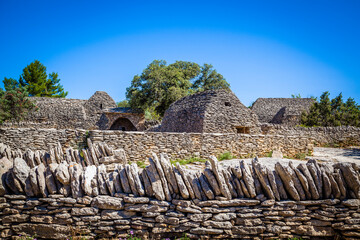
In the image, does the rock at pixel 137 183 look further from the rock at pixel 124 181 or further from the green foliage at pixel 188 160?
the green foliage at pixel 188 160

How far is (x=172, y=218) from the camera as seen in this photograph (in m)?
3.34

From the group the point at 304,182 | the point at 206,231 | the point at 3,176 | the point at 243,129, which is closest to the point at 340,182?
the point at 304,182

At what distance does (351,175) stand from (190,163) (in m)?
6.75

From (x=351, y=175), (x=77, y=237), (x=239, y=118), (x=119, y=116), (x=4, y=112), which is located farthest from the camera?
(x=119, y=116)

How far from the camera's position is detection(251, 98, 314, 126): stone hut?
31984 millimetres

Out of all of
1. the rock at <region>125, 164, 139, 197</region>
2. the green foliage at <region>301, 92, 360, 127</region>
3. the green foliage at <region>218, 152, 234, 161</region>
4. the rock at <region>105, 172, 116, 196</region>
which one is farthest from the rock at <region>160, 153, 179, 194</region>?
the green foliage at <region>301, 92, 360, 127</region>

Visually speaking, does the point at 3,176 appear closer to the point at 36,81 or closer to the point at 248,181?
the point at 248,181

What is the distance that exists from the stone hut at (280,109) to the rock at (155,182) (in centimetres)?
3276

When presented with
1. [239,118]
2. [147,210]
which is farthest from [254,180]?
[239,118]

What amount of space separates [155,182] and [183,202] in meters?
0.58

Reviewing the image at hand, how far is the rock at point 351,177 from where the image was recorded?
349 centimetres

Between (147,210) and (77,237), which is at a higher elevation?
(147,210)

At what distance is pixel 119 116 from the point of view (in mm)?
29922

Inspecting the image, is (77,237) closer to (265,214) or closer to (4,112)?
(265,214)
